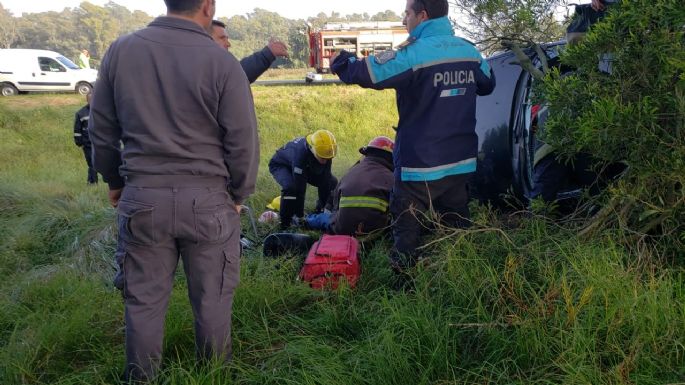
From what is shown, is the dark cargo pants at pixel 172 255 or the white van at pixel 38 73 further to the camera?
the white van at pixel 38 73

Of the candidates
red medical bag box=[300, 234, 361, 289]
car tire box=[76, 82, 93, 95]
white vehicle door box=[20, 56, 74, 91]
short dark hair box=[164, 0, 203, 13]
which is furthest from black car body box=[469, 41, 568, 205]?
white vehicle door box=[20, 56, 74, 91]

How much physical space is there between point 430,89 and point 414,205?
0.68m

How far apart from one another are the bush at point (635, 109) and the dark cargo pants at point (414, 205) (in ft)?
2.35

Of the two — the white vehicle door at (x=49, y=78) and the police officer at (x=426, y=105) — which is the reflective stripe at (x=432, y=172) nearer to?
the police officer at (x=426, y=105)

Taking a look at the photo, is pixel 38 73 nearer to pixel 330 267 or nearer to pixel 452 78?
pixel 330 267

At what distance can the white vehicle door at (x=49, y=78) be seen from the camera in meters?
18.0

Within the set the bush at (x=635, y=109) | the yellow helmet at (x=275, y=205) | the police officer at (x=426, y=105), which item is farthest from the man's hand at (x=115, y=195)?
the yellow helmet at (x=275, y=205)

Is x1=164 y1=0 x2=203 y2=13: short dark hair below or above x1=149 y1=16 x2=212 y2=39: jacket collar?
above

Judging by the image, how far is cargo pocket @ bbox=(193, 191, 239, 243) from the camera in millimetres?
2080

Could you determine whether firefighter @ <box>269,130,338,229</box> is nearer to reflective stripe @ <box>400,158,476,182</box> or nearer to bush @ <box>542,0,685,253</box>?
reflective stripe @ <box>400,158,476,182</box>

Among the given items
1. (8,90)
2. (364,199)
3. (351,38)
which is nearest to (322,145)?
(364,199)

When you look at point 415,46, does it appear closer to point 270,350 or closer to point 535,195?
point 535,195

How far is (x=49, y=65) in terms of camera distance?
721 inches

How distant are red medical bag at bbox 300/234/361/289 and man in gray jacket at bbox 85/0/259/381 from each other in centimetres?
100
